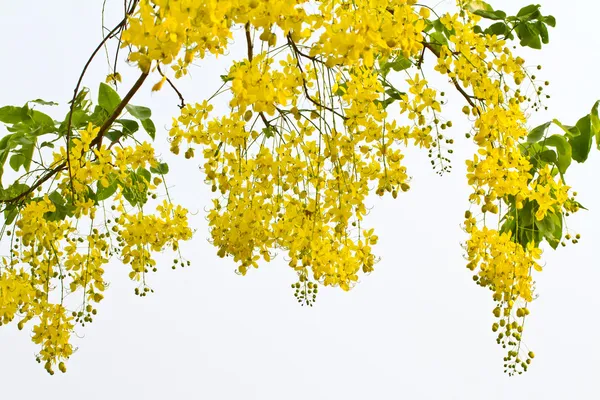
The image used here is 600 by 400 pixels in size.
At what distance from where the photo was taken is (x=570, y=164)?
1270 millimetres

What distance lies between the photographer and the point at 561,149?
122cm

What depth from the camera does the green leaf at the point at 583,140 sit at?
1.26 m

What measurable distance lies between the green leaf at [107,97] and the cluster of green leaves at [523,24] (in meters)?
0.55

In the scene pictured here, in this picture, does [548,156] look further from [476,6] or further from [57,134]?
[57,134]

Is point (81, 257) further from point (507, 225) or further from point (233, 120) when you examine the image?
point (507, 225)

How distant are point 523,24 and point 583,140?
0.20 m

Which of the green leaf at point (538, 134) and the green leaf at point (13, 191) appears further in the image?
the green leaf at point (13, 191)

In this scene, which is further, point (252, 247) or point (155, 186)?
point (155, 186)

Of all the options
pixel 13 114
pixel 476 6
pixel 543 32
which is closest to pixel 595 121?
pixel 543 32

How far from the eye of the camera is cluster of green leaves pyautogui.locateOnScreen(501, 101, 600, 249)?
4.00ft

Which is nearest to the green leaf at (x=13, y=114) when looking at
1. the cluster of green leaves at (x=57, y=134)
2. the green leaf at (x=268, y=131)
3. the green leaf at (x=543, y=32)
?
the cluster of green leaves at (x=57, y=134)

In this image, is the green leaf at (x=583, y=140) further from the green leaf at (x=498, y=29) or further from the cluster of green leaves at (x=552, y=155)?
the green leaf at (x=498, y=29)

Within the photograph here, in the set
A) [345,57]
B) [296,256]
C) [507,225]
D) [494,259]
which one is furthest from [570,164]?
[345,57]

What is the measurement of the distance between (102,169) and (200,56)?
42 cm
